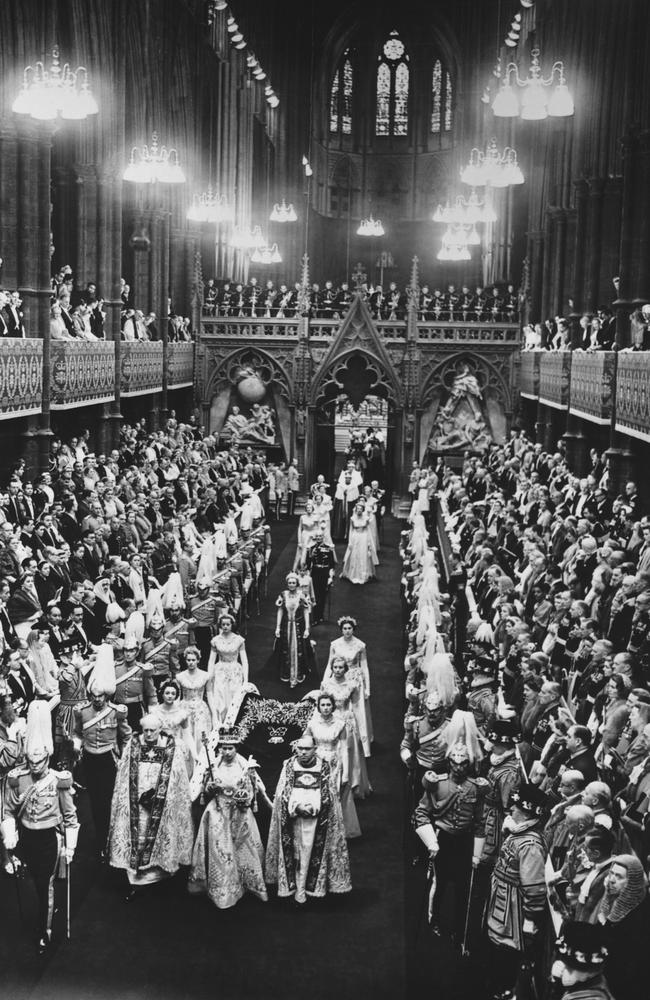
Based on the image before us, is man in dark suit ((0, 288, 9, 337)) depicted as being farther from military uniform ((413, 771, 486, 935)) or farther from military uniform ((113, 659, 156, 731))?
military uniform ((413, 771, 486, 935))

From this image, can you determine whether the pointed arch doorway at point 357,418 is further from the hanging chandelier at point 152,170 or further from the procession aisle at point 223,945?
the procession aisle at point 223,945

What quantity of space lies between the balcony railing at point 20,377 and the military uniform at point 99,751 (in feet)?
31.1

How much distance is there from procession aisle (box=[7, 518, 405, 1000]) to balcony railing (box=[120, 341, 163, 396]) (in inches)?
728

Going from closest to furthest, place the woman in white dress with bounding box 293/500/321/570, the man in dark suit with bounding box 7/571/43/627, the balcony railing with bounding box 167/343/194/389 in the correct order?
the man in dark suit with bounding box 7/571/43/627, the woman in white dress with bounding box 293/500/321/570, the balcony railing with bounding box 167/343/194/389

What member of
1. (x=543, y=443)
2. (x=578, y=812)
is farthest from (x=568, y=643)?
(x=543, y=443)

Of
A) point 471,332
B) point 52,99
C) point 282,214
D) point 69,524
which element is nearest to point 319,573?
point 69,524

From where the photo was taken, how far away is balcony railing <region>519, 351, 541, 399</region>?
108 ft

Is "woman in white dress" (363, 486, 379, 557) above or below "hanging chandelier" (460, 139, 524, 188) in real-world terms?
below

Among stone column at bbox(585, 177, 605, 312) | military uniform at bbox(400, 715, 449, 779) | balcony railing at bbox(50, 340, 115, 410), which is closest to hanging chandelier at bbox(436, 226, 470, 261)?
stone column at bbox(585, 177, 605, 312)

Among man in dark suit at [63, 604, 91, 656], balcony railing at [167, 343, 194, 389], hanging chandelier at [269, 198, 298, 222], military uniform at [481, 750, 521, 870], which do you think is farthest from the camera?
hanging chandelier at [269, 198, 298, 222]

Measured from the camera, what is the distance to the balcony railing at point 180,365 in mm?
33781

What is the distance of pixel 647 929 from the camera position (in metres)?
7.91

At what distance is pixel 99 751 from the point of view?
11.9 metres

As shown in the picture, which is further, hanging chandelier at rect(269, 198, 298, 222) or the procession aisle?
hanging chandelier at rect(269, 198, 298, 222)
